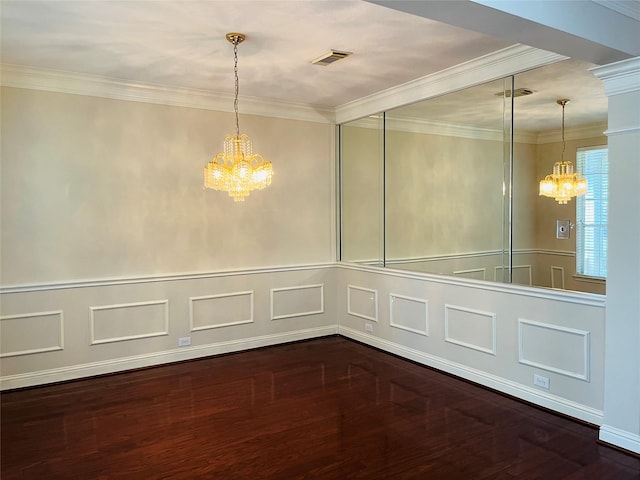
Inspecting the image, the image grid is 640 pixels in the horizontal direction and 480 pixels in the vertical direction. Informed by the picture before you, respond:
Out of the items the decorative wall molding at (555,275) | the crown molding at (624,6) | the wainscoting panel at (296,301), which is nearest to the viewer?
the crown molding at (624,6)

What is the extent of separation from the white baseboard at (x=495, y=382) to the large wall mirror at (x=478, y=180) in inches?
34.5

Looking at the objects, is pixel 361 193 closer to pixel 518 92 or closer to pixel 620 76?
pixel 518 92

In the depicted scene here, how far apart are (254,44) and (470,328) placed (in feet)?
10.3

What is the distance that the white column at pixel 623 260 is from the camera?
3.11m

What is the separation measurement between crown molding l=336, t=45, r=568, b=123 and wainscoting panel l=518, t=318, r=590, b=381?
2.06m

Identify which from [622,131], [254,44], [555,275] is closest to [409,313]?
[555,275]

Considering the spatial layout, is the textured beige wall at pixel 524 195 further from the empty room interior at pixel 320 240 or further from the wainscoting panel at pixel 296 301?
the wainscoting panel at pixel 296 301

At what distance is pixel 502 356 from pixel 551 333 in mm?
550

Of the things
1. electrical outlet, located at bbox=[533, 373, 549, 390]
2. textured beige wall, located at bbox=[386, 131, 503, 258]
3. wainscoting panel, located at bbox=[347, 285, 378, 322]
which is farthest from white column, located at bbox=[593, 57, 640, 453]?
wainscoting panel, located at bbox=[347, 285, 378, 322]

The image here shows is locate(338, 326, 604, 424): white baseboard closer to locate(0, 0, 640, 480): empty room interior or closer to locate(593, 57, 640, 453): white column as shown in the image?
locate(0, 0, 640, 480): empty room interior

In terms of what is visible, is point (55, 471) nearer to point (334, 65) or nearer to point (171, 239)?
point (171, 239)

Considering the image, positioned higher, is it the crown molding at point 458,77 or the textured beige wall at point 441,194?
the crown molding at point 458,77

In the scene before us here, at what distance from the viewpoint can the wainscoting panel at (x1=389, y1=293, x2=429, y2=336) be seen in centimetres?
499

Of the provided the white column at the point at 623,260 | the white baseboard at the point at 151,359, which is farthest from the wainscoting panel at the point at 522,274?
the white baseboard at the point at 151,359
